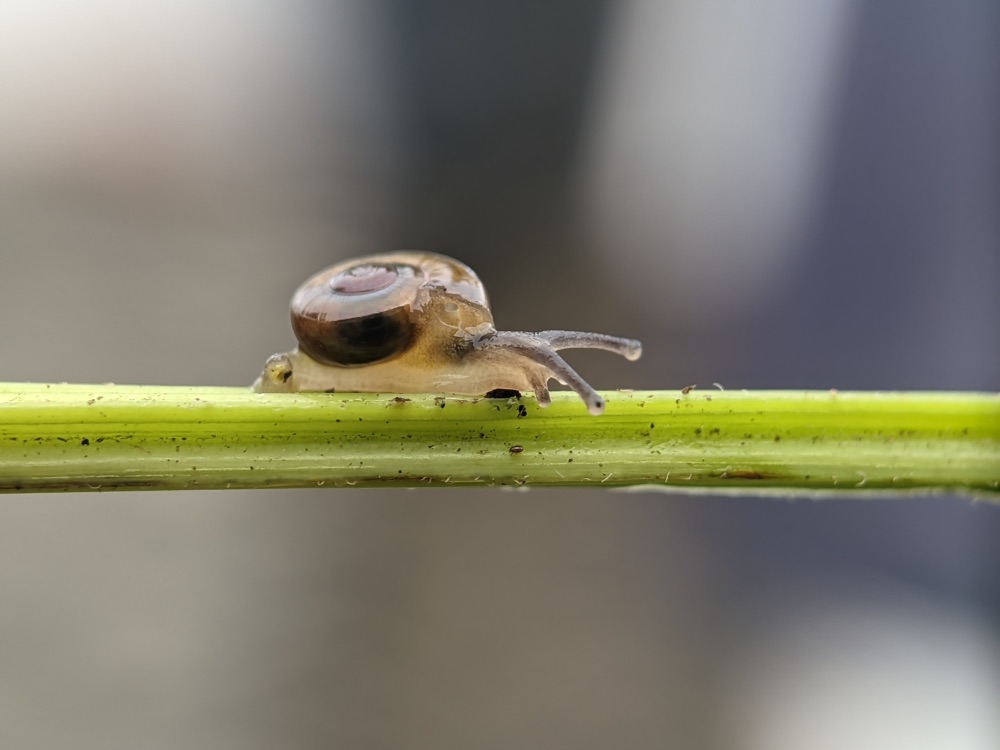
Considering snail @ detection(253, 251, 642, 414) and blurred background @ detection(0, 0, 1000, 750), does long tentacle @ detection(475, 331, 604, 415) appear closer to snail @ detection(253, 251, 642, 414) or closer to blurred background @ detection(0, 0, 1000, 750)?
snail @ detection(253, 251, 642, 414)

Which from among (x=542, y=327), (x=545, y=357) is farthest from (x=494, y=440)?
(x=542, y=327)

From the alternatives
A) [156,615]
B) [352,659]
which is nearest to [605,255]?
[352,659]

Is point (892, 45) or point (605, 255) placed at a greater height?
point (892, 45)

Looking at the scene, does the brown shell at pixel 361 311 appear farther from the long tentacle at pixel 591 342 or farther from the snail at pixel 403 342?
the long tentacle at pixel 591 342

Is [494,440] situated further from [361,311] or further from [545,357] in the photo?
[361,311]

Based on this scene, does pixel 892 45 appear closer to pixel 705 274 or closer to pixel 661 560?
pixel 705 274

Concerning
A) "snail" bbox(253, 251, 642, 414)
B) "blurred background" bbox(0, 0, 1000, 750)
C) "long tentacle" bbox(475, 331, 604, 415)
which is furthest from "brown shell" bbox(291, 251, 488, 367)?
"blurred background" bbox(0, 0, 1000, 750)
